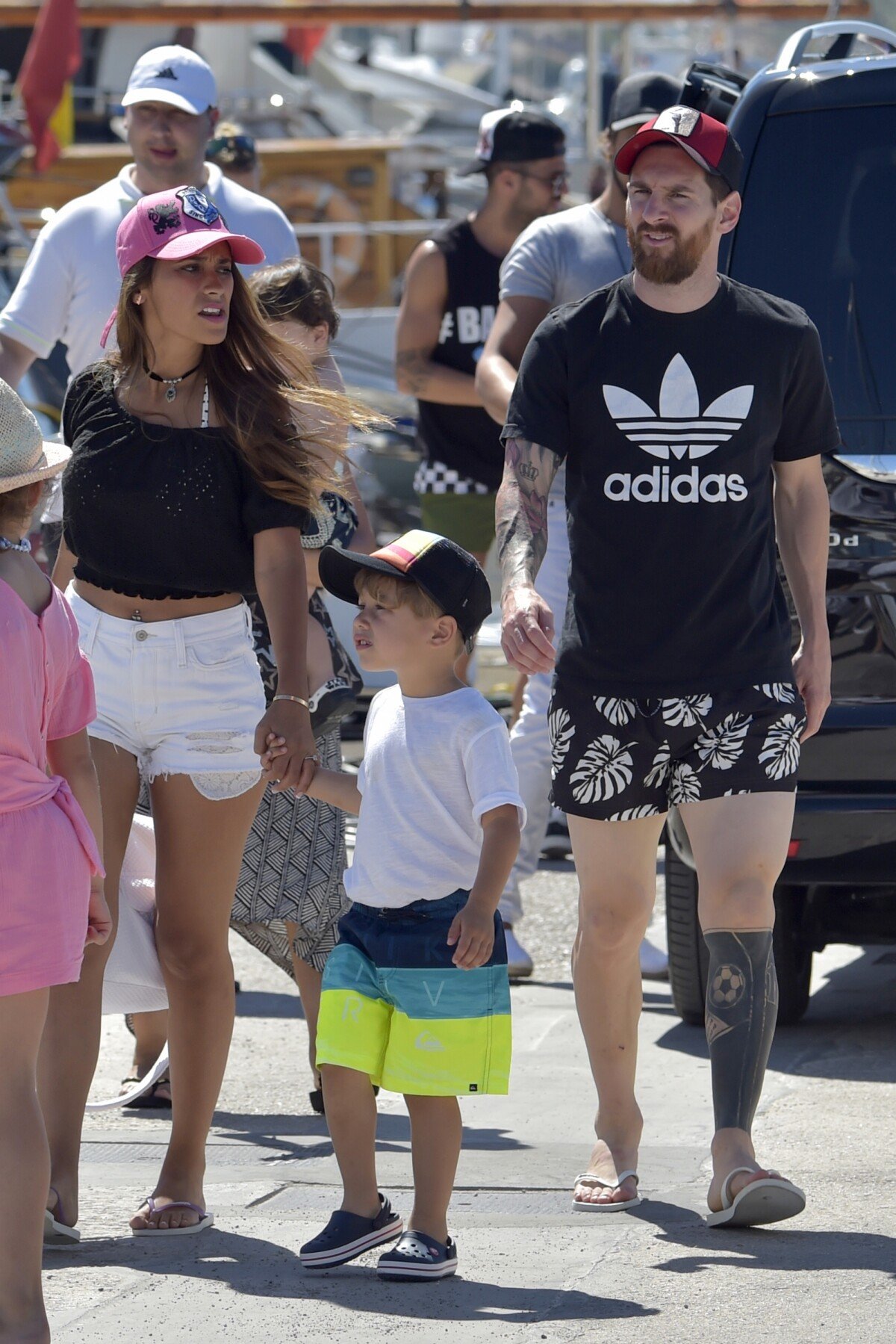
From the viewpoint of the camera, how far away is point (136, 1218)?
4.00 m

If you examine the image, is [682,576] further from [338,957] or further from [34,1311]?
[34,1311]

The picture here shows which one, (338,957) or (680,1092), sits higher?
(338,957)

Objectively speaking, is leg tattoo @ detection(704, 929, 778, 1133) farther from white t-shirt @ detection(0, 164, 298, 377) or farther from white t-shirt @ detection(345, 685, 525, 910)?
white t-shirt @ detection(0, 164, 298, 377)

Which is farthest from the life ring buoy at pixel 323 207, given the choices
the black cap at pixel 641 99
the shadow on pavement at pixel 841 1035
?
the shadow on pavement at pixel 841 1035

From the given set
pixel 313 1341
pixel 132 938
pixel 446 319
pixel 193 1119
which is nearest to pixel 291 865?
pixel 132 938

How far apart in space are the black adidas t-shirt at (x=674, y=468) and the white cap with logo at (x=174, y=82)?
2.12 m

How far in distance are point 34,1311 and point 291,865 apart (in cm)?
200

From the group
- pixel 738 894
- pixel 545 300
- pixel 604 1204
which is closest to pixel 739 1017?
pixel 738 894

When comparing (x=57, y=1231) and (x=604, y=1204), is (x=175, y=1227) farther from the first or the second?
(x=604, y=1204)

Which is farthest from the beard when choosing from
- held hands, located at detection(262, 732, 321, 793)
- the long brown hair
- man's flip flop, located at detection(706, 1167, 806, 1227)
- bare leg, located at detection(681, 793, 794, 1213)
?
man's flip flop, located at detection(706, 1167, 806, 1227)

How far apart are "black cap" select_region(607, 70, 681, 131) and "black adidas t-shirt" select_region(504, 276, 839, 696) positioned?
214cm

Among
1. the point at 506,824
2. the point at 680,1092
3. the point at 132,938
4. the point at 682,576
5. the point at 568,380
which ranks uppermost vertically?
the point at 568,380

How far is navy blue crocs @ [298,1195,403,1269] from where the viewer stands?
3.73 metres

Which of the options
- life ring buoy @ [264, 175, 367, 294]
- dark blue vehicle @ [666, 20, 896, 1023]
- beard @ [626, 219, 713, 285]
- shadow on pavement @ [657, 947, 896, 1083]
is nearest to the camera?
beard @ [626, 219, 713, 285]
